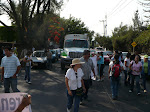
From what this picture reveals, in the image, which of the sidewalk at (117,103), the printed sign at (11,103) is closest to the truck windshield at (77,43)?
the sidewalk at (117,103)

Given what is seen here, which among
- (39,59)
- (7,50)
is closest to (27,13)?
(39,59)

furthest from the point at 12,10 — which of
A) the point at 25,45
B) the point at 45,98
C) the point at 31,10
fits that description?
the point at 45,98

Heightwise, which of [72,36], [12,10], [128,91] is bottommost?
[128,91]

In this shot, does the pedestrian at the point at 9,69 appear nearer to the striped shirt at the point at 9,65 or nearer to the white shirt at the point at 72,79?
the striped shirt at the point at 9,65

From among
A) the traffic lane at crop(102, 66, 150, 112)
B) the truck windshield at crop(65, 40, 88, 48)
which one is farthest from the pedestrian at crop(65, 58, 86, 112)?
the truck windshield at crop(65, 40, 88, 48)

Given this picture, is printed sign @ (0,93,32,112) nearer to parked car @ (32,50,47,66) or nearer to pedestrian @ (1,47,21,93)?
pedestrian @ (1,47,21,93)

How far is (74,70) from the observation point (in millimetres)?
5098

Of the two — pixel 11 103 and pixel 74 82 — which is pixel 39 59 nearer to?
pixel 74 82

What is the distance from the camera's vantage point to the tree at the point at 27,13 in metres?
19.7

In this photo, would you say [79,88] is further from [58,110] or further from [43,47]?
[43,47]

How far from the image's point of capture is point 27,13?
789 inches

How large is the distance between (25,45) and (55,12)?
5.28 metres

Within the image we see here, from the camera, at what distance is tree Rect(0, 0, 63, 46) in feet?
64.7

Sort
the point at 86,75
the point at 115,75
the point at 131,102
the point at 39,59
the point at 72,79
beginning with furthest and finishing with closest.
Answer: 1. the point at 39,59
2. the point at 115,75
3. the point at 131,102
4. the point at 86,75
5. the point at 72,79
